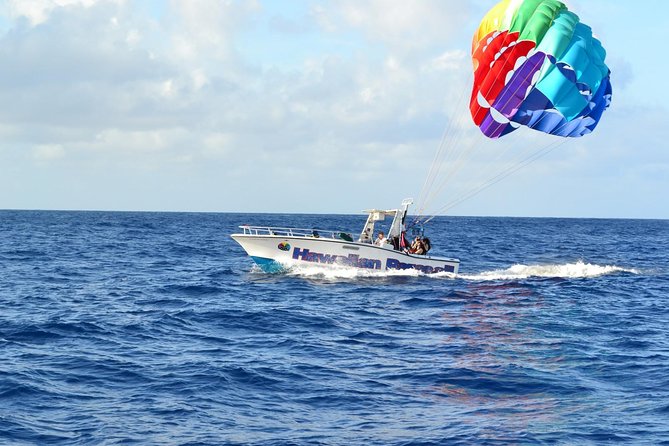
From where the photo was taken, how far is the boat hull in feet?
98.6

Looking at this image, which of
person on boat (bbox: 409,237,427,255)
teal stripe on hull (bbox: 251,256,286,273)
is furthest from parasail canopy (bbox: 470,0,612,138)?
teal stripe on hull (bbox: 251,256,286,273)

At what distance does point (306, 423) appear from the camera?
1241 cm

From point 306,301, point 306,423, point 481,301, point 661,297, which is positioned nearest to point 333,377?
point 306,423

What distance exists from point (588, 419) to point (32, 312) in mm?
A: 15495

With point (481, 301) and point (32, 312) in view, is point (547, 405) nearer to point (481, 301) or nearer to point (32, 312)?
point (481, 301)

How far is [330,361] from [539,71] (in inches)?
576

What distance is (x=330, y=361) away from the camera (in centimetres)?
1666

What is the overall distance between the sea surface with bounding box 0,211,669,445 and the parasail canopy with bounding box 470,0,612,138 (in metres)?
6.18

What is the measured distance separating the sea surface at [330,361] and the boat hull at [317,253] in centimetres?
44

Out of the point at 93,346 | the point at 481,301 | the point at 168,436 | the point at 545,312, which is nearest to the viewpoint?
the point at 168,436

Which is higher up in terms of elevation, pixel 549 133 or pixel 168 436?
pixel 549 133

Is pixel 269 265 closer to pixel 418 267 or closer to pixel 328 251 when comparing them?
pixel 328 251

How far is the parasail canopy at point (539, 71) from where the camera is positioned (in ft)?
84.9

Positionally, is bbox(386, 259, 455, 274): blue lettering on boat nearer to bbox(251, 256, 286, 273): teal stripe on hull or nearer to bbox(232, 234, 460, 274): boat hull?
bbox(232, 234, 460, 274): boat hull
